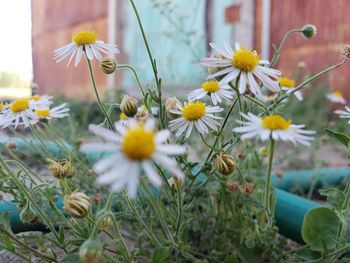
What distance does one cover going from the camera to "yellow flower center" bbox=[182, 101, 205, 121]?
2.08 ft

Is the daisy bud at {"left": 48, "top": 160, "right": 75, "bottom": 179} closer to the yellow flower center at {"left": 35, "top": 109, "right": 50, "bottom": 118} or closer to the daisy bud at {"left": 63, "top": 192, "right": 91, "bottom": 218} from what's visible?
the daisy bud at {"left": 63, "top": 192, "right": 91, "bottom": 218}

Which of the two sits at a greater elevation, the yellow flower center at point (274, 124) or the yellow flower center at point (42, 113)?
the yellow flower center at point (274, 124)

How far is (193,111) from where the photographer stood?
0.64 m

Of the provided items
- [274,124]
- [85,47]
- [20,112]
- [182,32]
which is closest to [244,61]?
[274,124]

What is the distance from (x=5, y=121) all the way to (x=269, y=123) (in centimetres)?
40

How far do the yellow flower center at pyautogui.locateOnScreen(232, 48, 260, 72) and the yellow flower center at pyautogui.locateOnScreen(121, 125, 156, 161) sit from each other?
24 cm

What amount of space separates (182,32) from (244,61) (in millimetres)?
1170

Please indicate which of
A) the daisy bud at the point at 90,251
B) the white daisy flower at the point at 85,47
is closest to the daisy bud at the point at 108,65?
the white daisy flower at the point at 85,47

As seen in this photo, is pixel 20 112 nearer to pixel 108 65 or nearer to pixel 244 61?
pixel 108 65

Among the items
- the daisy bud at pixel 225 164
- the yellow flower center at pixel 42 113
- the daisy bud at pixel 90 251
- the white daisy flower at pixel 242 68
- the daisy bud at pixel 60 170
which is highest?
the white daisy flower at pixel 242 68

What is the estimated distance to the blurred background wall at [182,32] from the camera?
2.65 m

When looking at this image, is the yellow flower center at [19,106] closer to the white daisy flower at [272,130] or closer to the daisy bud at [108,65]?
the daisy bud at [108,65]

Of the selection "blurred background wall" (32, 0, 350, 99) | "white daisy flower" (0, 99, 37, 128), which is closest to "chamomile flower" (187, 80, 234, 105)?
"white daisy flower" (0, 99, 37, 128)

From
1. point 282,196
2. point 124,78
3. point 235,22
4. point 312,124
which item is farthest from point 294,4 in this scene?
point 282,196
